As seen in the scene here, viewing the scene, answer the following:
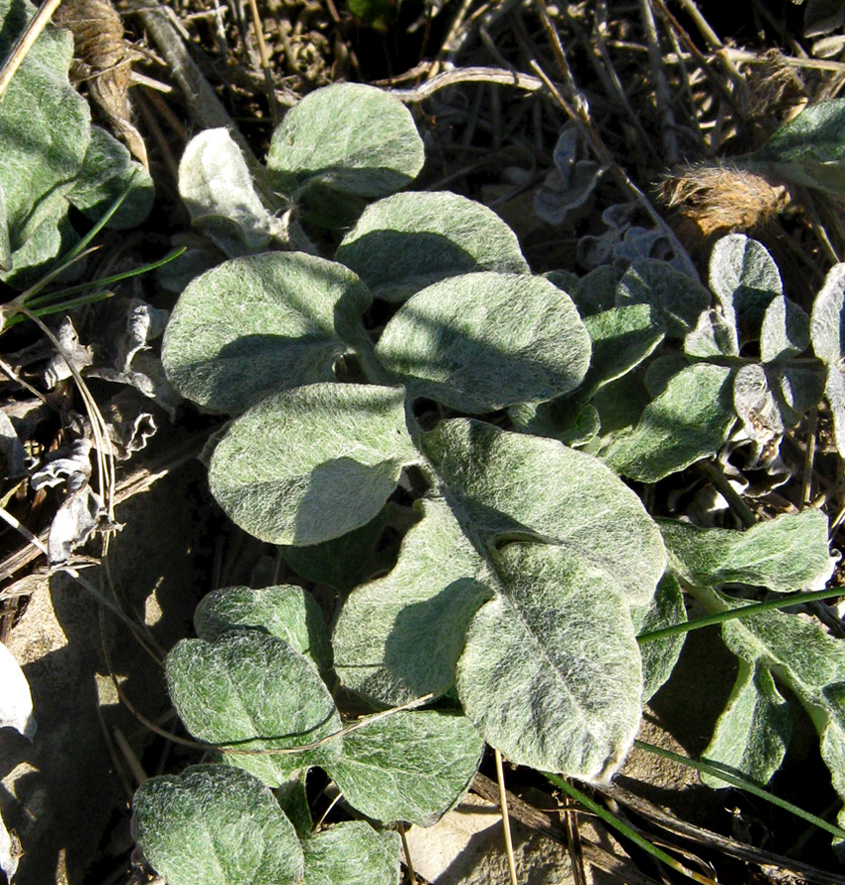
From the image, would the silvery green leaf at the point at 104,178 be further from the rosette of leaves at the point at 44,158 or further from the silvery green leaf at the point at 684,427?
the silvery green leaf at the point at 684,427

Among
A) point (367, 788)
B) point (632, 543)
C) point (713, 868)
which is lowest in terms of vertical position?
point (713, 868)

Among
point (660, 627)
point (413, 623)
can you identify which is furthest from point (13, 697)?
point (660, 627)

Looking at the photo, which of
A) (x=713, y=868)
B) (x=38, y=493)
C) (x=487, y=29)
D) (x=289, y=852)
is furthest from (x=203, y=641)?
(x=487, y=29)

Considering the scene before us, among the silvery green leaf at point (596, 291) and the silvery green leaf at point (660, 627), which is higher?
the silvery green leaf at point (596, 291)

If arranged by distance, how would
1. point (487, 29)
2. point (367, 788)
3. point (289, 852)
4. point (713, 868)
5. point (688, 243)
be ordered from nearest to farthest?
point (289, 852) < point (367, 788) < point (713, 868) < point (688, 243) < point (487, 29)

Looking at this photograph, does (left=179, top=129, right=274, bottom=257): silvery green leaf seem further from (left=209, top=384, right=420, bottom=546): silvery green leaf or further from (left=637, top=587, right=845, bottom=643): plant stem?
(left=637, top=587, right=845, bottom=643): plant stem

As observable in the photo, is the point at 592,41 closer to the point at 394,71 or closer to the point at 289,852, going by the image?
the point at 394,71

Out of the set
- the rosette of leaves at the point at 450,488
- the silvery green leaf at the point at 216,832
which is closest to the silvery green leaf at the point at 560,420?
the rosette of leaves at the point at 450,488
